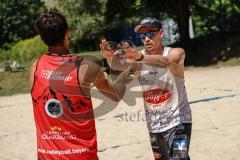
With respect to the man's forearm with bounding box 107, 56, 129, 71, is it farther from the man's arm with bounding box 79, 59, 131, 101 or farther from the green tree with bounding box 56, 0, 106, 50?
the green tree with bounding box 56, 0, 106, 50

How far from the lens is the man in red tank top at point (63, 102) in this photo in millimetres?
3262

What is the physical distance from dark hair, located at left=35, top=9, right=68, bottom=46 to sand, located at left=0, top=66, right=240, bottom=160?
6.97 ft

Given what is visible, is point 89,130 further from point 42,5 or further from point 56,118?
point 42,5

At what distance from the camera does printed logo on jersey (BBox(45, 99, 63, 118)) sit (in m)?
3.28

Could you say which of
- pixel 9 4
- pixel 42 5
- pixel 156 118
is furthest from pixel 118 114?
pixel 42 5

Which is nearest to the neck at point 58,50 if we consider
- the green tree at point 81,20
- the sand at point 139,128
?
the sand at point 139,128

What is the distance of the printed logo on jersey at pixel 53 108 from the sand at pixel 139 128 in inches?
78.7

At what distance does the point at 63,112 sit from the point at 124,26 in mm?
49468

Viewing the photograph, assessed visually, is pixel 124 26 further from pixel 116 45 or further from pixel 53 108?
pixel 53 108

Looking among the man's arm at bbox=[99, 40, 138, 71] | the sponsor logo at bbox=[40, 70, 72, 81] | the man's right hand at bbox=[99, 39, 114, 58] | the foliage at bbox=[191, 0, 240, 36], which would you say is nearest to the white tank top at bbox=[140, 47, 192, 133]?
the man's arm at bbox=[99, 40, 138, 71]

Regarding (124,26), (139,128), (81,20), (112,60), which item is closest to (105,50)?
(112,60)

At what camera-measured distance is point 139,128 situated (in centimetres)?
965

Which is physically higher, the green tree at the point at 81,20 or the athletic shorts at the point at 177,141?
the athletic shorts at the point at 177,141

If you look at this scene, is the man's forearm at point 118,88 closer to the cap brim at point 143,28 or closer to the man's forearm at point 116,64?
the man's forearm at point 116,64
